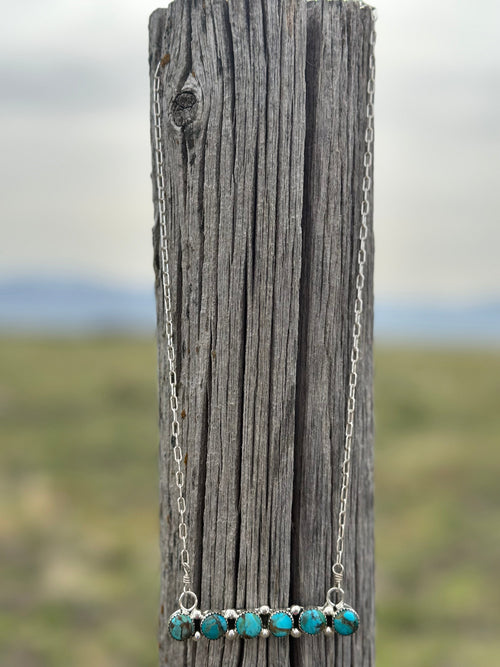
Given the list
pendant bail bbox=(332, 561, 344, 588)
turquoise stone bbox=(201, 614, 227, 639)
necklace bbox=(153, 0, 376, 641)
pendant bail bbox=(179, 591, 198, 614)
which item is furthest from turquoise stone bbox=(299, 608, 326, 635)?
pendant bail bbox=(179, 591, 198, 614)

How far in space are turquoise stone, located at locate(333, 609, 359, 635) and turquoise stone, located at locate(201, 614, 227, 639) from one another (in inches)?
14.7

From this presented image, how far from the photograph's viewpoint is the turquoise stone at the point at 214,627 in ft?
7.41

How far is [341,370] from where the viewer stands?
240cm

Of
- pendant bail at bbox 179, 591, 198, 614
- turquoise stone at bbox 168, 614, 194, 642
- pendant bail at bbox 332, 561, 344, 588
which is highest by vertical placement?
pendant bail at bbox 332, 561, 344, 588

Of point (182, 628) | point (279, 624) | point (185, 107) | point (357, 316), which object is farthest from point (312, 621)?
point (185, 107)

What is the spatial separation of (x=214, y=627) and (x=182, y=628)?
0.11 m

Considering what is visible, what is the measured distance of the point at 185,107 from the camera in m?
2.30

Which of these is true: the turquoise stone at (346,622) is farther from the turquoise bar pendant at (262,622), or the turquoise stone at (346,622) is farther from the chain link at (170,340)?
the chain link at (170,340)

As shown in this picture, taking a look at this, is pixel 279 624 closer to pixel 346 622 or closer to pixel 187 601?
pixel 346 622

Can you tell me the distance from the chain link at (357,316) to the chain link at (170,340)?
1.68 ft

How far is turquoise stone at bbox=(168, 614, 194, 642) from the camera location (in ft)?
7.48

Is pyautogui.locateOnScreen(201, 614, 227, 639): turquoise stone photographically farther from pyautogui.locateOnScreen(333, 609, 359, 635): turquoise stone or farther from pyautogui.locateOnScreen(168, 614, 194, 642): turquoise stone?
pyautogui.locateOnScreen(333, 609, 359, 635): turquoise stone

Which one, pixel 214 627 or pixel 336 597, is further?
pixel 336 597

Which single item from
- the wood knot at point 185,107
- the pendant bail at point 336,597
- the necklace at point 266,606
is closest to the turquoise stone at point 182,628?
the necklace at point 266,606
